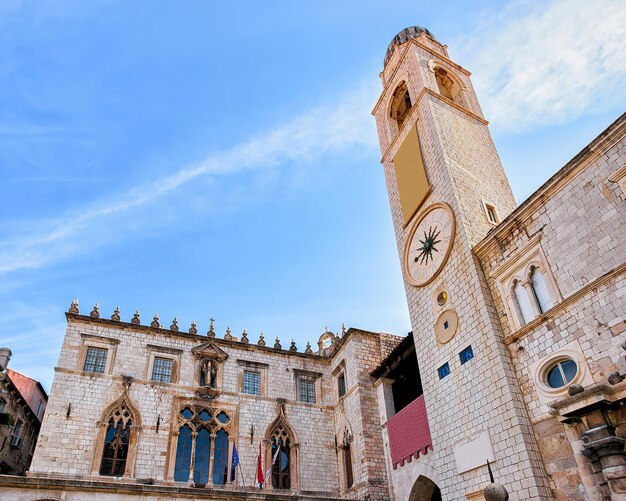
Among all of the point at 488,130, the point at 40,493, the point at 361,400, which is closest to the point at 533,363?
the point at 361,400

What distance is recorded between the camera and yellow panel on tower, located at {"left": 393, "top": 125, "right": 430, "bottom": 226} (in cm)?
1883

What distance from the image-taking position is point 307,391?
80.9ft

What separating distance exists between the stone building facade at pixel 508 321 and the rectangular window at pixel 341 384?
3804 millimetres

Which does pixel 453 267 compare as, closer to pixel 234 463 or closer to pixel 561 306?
pixel 561 306

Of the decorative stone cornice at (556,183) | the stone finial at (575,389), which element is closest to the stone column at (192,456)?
the decorative stone cornice at (556,183)

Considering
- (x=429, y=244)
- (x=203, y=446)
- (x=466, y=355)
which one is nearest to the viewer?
(x=466, y=355)

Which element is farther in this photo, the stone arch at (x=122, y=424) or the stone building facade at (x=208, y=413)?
the stone building facade at (x=208, y=413)

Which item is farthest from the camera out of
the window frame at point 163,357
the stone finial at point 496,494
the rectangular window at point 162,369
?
the rectangular window at point 162,369

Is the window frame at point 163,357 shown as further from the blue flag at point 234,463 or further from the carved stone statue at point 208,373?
the blue flag at point 234,463

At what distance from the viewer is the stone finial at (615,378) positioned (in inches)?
392

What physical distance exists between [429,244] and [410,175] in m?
3.79

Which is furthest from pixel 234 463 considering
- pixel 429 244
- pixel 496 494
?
pixel 496 494

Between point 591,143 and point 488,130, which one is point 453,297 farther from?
point 488,130

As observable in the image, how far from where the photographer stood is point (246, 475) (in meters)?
21.1
